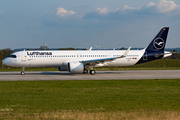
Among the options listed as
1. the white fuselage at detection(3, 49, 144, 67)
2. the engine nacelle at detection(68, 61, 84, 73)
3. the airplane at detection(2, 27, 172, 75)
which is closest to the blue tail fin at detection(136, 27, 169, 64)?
the airplane at detection(2, 27, 172, 75)

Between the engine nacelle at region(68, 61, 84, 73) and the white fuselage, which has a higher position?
the white fuselage

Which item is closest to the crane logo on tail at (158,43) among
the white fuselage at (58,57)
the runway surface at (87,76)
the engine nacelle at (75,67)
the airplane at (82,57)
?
the airplane at (82,57)

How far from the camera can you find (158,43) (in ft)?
129

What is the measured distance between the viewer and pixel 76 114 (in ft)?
35.0

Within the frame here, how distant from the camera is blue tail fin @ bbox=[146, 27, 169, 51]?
39.4 metres

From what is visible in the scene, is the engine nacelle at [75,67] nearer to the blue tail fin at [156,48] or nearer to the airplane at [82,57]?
the airplane at [82,57]

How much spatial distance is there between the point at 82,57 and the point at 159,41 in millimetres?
13420

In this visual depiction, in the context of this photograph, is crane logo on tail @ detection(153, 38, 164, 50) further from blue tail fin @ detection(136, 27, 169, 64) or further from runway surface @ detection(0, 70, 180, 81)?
runway surface @ detection(0, 70, 180, 81)

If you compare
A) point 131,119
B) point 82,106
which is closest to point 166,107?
point 131,119

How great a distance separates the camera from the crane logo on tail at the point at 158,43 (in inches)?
1551

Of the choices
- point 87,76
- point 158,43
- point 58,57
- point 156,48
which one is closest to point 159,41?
point 158,43

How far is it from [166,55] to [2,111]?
32.8m

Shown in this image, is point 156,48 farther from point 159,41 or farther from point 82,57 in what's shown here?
point 82,57

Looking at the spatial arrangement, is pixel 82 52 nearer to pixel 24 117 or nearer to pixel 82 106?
pixel 82 106
